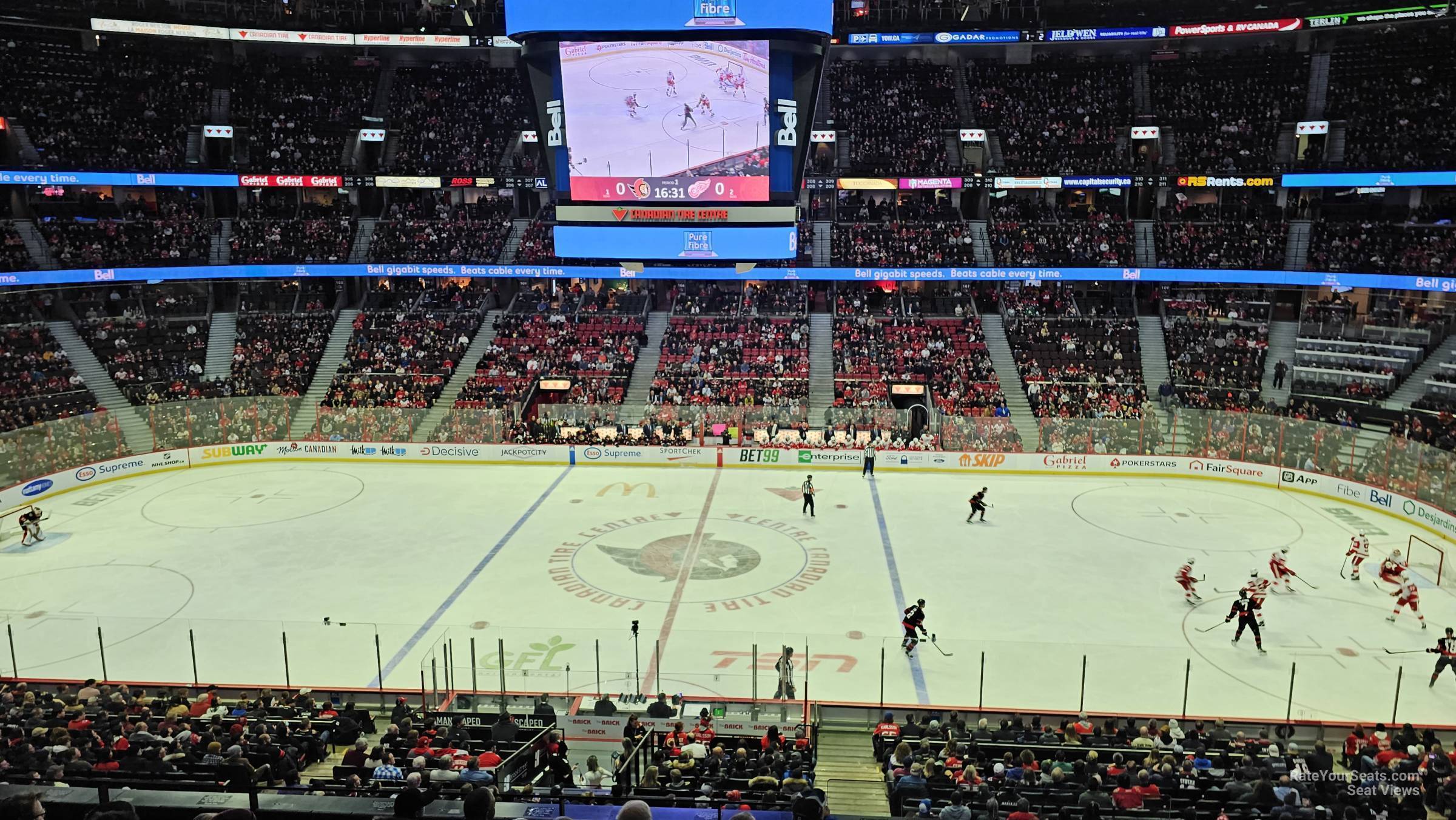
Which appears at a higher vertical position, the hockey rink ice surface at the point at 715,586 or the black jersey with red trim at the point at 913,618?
the black jersey with red trim at the point at 913,618

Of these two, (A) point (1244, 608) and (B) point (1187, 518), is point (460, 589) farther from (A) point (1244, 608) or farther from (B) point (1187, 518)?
(B) point (1187, 518)

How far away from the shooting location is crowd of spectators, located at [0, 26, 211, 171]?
1523 inches

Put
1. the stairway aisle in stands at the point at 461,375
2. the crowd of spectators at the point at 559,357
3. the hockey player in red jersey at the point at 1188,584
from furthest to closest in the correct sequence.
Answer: the crowd of spectators at the point at 559,357
the stairway aisle in stands at the point at 461,375
the hockey player in red jersey at the point at 1188,584

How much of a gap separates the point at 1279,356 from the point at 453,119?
37.9 m

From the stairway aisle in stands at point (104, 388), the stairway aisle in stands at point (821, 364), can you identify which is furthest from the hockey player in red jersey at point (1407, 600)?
the stairway aisle in stands at point (104, 388)

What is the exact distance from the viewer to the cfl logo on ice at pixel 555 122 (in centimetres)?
2434

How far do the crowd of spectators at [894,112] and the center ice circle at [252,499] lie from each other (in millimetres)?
25909

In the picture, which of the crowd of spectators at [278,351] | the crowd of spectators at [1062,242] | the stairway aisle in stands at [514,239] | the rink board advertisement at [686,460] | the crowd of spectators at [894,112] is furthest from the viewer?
the crowd of spectators at [894,112]

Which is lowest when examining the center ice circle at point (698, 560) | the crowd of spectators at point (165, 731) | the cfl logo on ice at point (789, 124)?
the center ice circle at point (698, 560)

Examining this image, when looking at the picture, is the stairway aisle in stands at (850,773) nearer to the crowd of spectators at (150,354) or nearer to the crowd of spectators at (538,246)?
the crowd of spectators at (150,354)

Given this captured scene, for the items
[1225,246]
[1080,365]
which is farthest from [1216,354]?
[1225,246]

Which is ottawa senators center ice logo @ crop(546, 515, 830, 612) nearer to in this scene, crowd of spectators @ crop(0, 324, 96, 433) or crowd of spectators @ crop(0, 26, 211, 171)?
crowd of spectators @ crop(0, 324, 96, 433)

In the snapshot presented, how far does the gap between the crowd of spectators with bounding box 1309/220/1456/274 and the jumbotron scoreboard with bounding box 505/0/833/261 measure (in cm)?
2357

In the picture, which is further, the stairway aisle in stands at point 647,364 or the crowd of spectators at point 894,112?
the crowd of spectators at point 894,112
